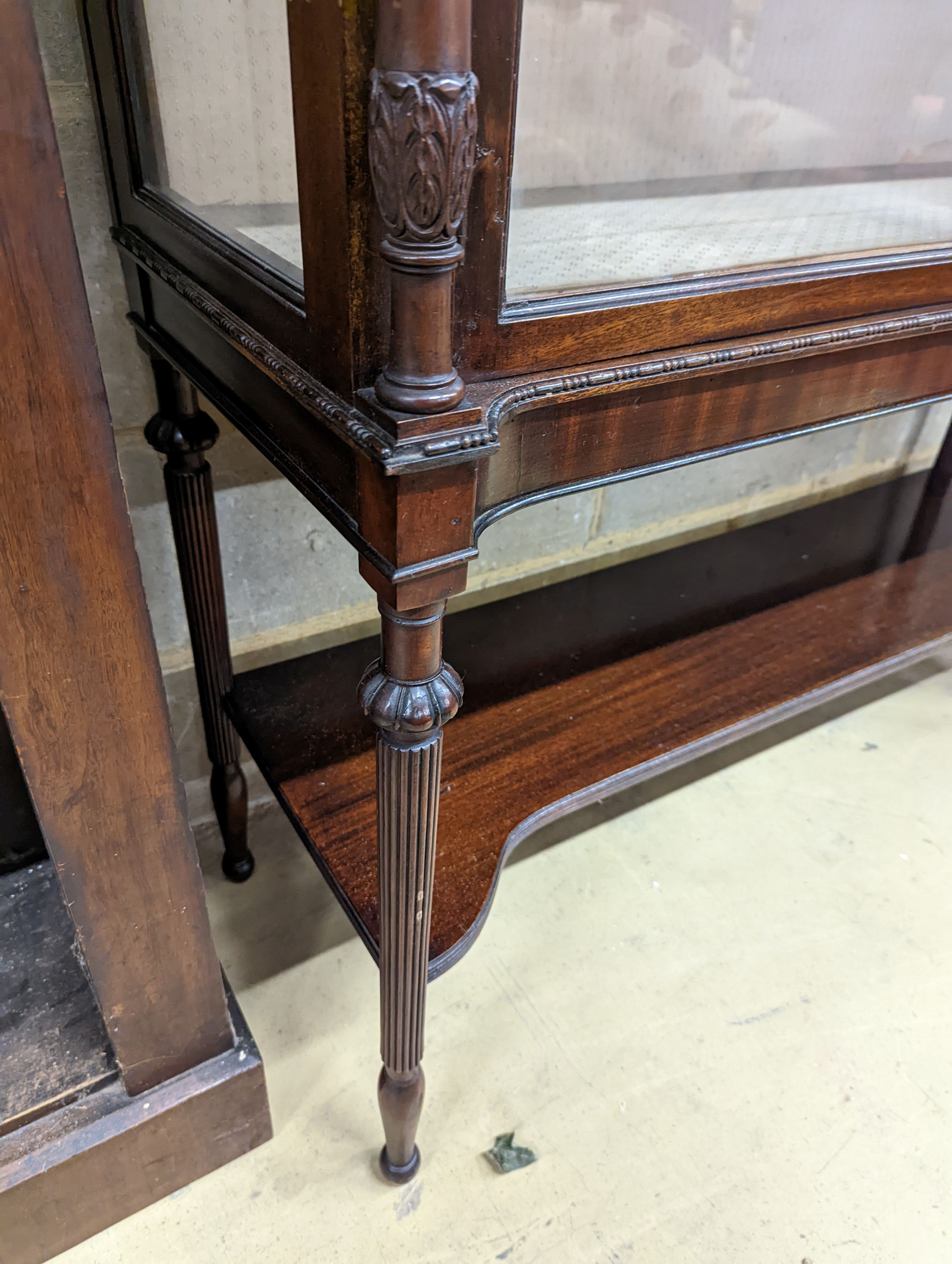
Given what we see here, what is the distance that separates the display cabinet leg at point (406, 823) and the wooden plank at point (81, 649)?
7.1 inches

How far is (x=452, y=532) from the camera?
56cm

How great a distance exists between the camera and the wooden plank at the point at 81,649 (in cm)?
49

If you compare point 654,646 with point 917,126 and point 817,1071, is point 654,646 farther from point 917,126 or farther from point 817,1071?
point 917,126

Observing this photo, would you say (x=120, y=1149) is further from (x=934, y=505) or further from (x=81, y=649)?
(x=934, y=505)

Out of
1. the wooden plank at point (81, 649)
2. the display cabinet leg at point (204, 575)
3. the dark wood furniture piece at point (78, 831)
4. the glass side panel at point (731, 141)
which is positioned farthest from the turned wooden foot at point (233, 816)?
the glass side panel at point (731, 141)

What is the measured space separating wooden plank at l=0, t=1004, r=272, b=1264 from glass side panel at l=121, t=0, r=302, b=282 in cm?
79

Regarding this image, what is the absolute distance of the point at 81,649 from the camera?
24.9 inches

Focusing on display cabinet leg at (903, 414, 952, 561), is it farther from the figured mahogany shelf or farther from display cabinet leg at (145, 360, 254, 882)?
display cabinet leg at (145, 360, 254, 882)

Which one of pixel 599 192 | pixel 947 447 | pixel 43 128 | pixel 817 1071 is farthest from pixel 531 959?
pixel 947 447

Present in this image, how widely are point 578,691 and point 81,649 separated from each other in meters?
0.68

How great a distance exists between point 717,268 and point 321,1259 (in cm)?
100

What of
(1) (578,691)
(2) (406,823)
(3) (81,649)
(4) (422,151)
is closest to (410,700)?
(2) (406,823)

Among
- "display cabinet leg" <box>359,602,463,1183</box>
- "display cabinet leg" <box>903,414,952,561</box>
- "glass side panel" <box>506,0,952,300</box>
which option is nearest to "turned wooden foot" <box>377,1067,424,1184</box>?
"display cabinet leg" <box>359,602,463,1183</box>

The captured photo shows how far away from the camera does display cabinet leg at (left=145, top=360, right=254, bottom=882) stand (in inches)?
36.5
